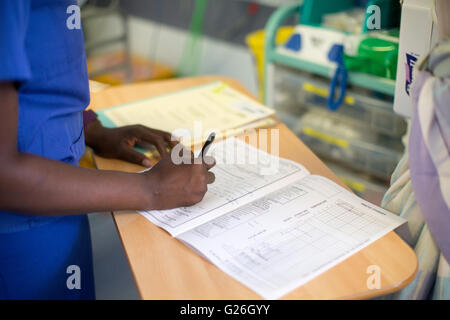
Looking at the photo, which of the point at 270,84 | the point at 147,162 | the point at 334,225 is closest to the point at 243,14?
the point at 270,84

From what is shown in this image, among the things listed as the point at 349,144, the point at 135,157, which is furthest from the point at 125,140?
the point at 349,144

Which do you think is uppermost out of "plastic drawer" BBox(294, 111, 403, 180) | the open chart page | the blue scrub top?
the blue scrub top

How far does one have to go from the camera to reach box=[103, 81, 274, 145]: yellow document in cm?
111

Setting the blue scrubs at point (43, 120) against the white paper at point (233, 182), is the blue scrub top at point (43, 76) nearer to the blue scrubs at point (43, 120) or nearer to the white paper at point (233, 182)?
the blue scrubs at point (43, 120)

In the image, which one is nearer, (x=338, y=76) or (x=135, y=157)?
(x=135, y=157)

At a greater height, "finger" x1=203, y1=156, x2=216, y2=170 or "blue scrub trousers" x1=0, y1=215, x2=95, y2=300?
"finger" x1=203, y1=156, x2=216, y2=170

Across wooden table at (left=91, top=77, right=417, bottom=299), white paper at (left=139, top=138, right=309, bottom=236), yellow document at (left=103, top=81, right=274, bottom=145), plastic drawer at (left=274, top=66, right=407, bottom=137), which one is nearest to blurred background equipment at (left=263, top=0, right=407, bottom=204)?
plastic drawer at (left=274, top=66, right=407, bottom=137)

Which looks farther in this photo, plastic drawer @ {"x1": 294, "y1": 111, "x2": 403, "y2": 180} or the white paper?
plastic drawer @ {"x1": 294, "y1": 111, "x2": 403, "y2": 180}

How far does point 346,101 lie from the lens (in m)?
1.80

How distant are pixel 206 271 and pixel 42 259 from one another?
1.14 feet

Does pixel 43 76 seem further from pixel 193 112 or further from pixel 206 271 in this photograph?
pixel 193 112

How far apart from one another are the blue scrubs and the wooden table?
0.48 ft

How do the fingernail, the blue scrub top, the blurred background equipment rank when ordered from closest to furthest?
the blue scrub top
the fingernail
the blurred background equipment

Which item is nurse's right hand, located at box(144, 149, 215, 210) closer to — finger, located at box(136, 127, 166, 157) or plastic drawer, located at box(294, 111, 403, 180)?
finger, located at box(136, 127, 166, 157)
